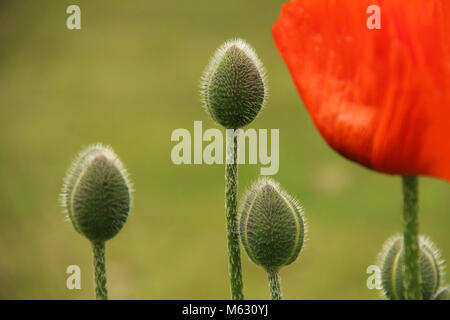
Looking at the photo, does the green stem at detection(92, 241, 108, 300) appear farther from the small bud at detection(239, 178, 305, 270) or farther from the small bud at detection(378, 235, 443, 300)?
the small bud at detection(378, 235, 443, 300)

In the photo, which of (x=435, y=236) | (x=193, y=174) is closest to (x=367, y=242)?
(x=435, y=236)

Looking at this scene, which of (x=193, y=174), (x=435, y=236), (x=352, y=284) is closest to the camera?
(x=352, y=284)

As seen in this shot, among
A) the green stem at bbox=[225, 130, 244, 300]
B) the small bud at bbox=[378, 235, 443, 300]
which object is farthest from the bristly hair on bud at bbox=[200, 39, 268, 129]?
the small bud at bbox=[378, 235, 443, 300]

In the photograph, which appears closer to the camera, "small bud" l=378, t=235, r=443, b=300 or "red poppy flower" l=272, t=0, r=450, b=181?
"red poppy flower" l=272, t=0, r=450, b=181

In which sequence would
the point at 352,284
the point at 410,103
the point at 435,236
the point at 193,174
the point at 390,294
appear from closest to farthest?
1. the point at 410,103
2. the point at 390,294
3. the point at 352,284
4. the point at 435,236
5. the point at 193,174

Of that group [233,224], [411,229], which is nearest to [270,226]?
[233,224]

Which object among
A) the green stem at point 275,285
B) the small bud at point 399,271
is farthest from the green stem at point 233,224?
the small bud at point 399,271
